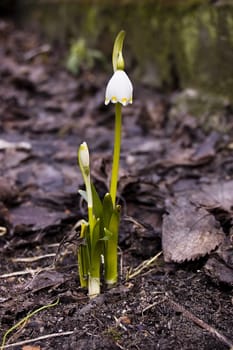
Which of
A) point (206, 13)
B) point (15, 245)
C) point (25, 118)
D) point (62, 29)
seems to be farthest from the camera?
point (62, 29)

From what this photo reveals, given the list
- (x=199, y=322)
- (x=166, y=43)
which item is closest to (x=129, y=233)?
(x=199, y=322)

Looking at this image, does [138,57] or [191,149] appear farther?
[138,57]

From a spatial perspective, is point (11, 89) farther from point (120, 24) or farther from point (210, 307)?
point (210, 307)

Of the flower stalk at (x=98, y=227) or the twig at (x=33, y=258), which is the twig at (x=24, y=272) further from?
the flower stalk at (x=98, y=227)

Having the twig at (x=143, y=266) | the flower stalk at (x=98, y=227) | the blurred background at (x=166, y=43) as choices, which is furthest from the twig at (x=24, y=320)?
the blurred background at (x=166, y=43)

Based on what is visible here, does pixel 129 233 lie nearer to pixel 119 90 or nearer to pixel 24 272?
pixel 24 272

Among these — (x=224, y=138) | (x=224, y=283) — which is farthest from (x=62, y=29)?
(x=224, y=283)
